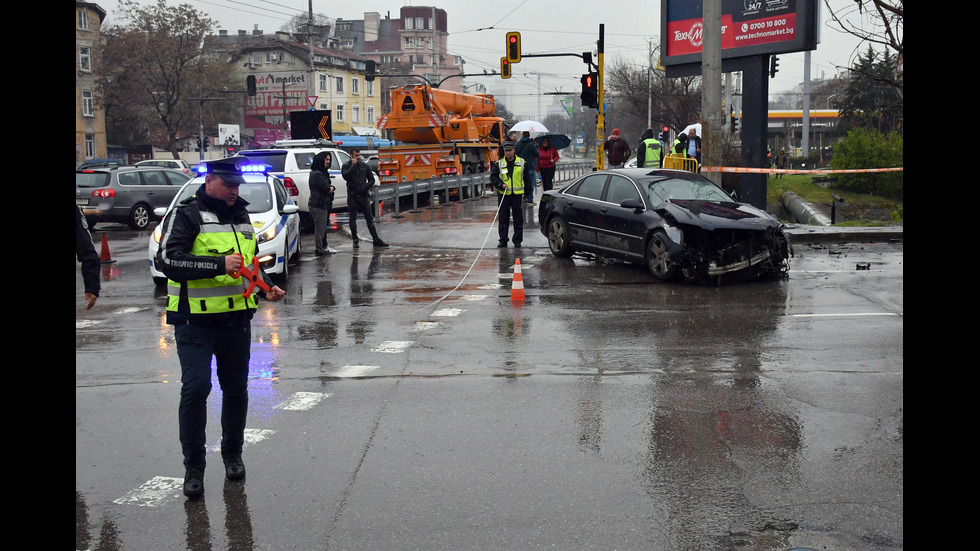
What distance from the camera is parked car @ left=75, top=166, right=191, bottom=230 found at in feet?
75.3

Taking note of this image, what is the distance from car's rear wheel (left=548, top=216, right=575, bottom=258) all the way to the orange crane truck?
14.7 meters

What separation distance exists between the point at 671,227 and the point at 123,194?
15570 mm

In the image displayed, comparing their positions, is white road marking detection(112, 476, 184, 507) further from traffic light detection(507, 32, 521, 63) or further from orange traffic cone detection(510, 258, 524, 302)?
traffic light detection(507, 32, 521, 63)

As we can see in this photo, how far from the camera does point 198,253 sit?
17.9ft

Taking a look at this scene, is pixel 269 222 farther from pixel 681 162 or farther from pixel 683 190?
pixel 681 162

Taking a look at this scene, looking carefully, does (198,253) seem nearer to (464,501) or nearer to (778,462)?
(464,501)

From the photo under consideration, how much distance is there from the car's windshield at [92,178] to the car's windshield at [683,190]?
15.2 meters

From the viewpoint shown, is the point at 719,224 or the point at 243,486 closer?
the point at 243,486

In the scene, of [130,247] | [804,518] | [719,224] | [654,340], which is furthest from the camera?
[130,247]

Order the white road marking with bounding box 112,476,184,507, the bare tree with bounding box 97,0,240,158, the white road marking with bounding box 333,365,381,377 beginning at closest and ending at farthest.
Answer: the white road marking with bounding box 112,476,184,507
the white road marking with bounding box 333,365,381,377
the bare tree with bounding box 97,0,240,158

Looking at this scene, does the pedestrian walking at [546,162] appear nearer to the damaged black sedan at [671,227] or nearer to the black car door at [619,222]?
the damaged black sedan at [671,227]

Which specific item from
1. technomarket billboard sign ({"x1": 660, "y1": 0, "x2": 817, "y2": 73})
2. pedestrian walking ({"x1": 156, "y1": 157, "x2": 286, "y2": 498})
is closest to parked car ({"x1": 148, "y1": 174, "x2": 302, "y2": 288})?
pedestrian walking ({"x1": 156, "y1": 157, "x2": 286, "y2": 498})

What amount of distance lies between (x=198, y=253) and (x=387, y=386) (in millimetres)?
2589
